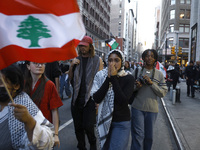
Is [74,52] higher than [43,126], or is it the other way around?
[74,52]

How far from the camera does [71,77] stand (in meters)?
4.29

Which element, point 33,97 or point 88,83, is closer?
point 33,97

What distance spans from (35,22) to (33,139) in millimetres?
966

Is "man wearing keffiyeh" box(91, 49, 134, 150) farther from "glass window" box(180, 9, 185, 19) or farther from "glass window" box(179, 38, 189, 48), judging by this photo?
"glass window" box(180, 9, 185, 19)

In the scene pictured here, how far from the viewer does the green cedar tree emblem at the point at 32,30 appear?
6.22ft

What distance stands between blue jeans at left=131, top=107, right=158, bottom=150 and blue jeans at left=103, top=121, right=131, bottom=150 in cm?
82

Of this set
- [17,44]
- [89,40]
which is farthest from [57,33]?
[89,40]

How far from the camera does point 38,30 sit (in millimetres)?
1913

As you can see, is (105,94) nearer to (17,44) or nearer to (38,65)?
(38,65)

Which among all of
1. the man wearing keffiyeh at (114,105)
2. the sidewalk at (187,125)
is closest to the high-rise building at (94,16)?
the sidewalk at (187,125)

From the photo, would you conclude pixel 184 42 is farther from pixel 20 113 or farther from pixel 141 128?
pixel 20 113

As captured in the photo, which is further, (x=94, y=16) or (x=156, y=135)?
(x=94, y=16)

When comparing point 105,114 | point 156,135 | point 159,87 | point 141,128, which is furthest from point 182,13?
point 105,114

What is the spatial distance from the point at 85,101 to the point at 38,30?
2.31 m
